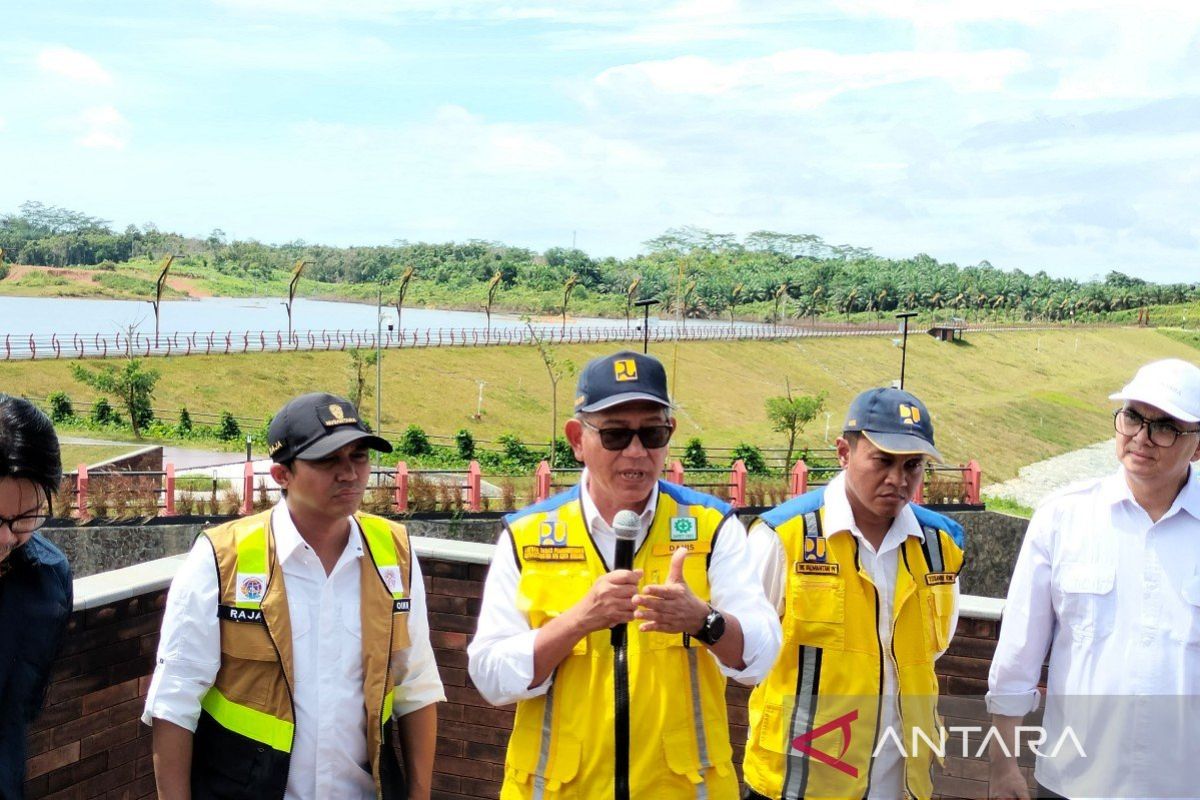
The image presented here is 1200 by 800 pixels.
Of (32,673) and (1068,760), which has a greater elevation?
(32,673)

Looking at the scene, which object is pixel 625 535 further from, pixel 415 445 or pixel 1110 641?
pixel 415 445

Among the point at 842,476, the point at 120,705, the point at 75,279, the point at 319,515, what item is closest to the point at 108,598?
the point at 120,705

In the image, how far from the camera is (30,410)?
99.3 inches

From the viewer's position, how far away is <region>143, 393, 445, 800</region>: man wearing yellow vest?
2855 millimetres

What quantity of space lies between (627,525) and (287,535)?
3.11 feet

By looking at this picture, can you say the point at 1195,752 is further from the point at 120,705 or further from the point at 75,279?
the point at 75,279

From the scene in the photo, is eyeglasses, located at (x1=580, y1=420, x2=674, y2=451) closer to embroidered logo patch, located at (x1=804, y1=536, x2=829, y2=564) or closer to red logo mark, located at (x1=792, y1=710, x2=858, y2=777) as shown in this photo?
embroidered logo patch, located at (x1=804, y1=536, x2=829, y2=564)

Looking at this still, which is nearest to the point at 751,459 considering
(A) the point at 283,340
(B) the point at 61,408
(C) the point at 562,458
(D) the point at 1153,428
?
(C) the point at 562,458

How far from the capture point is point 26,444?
2473 millimetres

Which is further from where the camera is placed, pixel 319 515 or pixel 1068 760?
pixel 1068 760

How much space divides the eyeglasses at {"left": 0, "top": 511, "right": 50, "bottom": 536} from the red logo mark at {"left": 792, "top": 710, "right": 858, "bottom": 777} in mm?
2084

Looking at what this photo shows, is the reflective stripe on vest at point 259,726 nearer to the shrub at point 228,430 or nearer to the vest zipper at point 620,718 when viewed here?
the vest zipper at point 620,718

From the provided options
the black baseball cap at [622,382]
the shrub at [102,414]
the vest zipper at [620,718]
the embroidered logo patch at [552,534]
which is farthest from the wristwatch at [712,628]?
the shrub at [102,414]

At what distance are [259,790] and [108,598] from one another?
172cm
